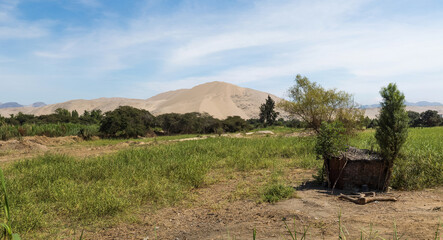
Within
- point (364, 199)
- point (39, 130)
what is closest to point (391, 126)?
point (364, 199)

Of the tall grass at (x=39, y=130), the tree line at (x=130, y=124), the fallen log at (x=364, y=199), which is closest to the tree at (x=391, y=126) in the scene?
the fallen log at (x=364, y=199)

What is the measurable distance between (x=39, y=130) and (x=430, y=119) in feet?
158

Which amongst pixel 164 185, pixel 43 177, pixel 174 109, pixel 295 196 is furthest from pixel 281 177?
pixel 174 109

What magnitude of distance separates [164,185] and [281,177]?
363 centimetres

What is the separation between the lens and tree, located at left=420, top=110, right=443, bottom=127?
125 ft

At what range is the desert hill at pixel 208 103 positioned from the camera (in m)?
107

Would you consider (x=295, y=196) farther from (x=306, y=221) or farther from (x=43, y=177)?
(x=43, y=177)

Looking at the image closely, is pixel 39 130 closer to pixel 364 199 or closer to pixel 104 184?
pixel 104 184

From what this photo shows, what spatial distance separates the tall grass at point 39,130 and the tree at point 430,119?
4375 centimetres

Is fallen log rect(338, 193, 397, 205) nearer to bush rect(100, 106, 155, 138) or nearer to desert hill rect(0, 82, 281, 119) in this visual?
bush rect(100, 106, 155, 138)

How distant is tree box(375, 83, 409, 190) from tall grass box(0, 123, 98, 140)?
1047 inches

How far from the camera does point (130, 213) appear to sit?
5.69 metres

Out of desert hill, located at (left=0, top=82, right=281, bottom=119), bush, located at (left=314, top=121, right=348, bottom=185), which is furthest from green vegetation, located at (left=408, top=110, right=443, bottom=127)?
desert hill, located at (left=0, top=82, right=281, bottom=119)

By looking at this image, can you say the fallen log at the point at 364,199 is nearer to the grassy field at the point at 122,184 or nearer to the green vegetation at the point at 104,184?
the grassy field at the point at 122,184
